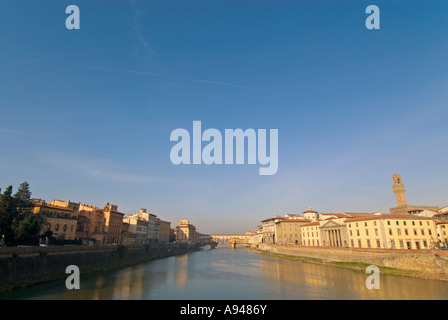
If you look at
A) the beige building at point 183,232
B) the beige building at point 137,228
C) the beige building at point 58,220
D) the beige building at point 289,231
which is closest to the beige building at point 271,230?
the beige building at point 289,231

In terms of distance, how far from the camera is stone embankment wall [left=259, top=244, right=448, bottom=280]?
36.0 meters

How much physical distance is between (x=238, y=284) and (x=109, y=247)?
32540mm

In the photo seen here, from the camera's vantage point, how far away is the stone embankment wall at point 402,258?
3600 centimetres

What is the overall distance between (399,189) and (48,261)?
129 metres

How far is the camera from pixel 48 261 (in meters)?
36.4

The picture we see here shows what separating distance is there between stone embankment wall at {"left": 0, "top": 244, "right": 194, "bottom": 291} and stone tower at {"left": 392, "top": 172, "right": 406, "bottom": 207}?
371ft

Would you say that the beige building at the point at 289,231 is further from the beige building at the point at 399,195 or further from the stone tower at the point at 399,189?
the stone tower at the point at 399,189

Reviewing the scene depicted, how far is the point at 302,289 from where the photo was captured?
105 ft

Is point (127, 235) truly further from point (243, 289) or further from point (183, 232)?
point (183, 232)
